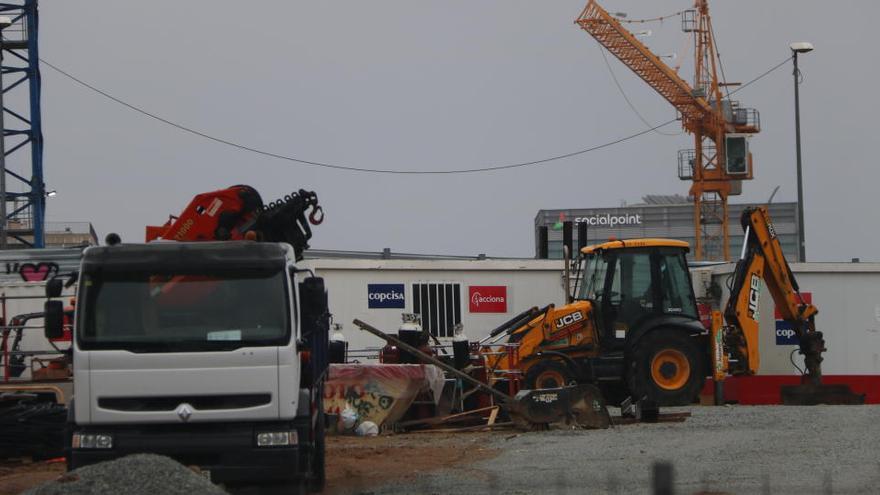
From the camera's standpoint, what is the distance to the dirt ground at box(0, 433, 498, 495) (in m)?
15.5

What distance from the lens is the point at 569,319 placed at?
77.9ft

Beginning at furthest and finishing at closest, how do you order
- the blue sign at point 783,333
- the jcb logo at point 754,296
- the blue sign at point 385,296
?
1. the blue sign at point 385,296
2. the blue sign at point 783,333
3. the jcb logo at point 754,296

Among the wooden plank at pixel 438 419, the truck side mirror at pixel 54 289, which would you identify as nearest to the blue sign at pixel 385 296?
the wooden plank at pixel 438 419

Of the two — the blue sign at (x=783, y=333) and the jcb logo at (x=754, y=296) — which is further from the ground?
the jcb logo at (x=754, y=296)

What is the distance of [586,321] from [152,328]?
12.5 m

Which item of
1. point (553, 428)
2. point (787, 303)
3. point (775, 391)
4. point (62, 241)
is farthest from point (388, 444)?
point (62, 241)

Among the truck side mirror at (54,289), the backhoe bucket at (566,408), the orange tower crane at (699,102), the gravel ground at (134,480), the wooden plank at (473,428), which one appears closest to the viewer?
the gravel ground at (134,480)

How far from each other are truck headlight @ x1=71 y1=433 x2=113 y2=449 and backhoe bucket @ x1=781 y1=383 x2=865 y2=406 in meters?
18.7

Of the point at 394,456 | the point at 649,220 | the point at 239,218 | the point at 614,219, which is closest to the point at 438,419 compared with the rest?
the point at 394,456

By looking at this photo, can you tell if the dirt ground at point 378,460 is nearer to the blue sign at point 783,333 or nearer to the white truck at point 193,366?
the white truck at point 193,366

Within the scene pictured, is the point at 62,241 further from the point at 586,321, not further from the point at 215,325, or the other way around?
the point at 215,325

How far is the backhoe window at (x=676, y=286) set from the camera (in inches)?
928

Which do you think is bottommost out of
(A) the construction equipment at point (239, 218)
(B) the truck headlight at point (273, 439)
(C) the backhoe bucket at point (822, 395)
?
(C) the backhoe bucket at point (822, 395)

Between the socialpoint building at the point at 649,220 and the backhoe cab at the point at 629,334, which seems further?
the socialpoint building at the point at 649,220
